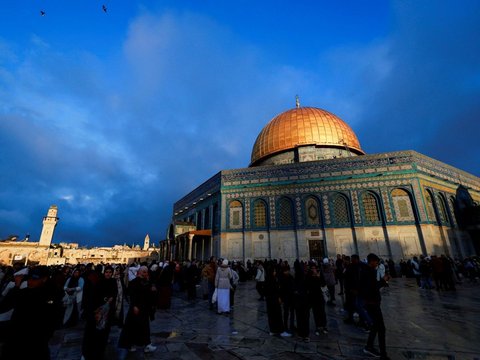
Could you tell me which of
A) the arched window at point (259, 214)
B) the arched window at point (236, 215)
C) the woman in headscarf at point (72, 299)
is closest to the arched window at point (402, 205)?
the arched window at point (259, 214)

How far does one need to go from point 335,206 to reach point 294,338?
1592 cm

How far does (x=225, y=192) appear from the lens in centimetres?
2162

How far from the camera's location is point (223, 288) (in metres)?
6.85

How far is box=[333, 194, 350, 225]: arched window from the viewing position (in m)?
18.5

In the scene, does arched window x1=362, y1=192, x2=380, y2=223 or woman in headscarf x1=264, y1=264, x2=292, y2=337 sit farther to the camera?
arched window x1=362, y1=192, x2=380, y2=223

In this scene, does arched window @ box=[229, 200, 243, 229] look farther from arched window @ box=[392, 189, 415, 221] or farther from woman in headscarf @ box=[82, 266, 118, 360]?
woman in headscarf @ box=[82, 266, 118, 360]

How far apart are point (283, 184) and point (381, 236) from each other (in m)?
7.91

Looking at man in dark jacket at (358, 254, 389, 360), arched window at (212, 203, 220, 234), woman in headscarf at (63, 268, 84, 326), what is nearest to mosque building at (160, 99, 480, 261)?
arched window at (212, 203, 220, 234)

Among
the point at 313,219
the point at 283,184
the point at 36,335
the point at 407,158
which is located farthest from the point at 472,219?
the point at 36,335

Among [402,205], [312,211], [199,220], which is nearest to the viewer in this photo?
[402,205]

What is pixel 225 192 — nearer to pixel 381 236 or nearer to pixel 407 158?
pixel 381 236

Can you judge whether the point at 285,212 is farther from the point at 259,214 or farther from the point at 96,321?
the point at 96,321

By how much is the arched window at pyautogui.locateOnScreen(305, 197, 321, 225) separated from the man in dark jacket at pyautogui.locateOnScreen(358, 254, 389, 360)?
603 inches

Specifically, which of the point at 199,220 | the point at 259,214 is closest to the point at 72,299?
the point at 259,214
